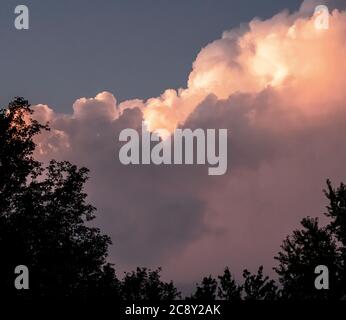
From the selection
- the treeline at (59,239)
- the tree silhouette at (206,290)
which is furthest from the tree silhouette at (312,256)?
the tree silhouette at (206,290)

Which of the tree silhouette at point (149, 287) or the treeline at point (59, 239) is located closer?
the treeline at point (59, 239)

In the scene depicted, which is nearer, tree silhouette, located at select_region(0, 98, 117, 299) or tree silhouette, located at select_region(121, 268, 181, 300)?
tree silhouette, located at select_region(0, 98, 117, 299)

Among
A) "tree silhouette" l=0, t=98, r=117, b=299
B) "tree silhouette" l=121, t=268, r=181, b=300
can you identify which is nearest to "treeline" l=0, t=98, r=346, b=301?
"tree silhouette" l=0, t=98, r=117, b=299

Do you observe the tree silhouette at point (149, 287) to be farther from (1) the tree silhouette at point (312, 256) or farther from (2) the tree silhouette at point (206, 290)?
(1) the tree silhouette at point (312, 256)

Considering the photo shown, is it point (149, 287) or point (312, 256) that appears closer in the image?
point (312, 256)

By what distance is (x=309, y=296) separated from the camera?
30.1 meters

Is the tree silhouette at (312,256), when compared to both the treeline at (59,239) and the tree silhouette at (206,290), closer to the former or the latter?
the treeline at (59,239)

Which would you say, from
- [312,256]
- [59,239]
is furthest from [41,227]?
[312,256]

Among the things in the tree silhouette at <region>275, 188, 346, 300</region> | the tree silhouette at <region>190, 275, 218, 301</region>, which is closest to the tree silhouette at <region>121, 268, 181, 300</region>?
the tree silhouette at <region>190, 275, 218, 301</region>

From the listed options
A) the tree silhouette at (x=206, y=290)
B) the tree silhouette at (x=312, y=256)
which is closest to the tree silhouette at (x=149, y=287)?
the tree silhouette at (x=206, y=290)

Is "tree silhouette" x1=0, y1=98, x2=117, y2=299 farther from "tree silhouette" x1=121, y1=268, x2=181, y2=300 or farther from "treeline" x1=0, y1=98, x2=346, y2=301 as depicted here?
"tree silhouette" x1=121, y1=268, x2=181, y2=300

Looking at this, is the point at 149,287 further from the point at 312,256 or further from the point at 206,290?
the point at 312,256
